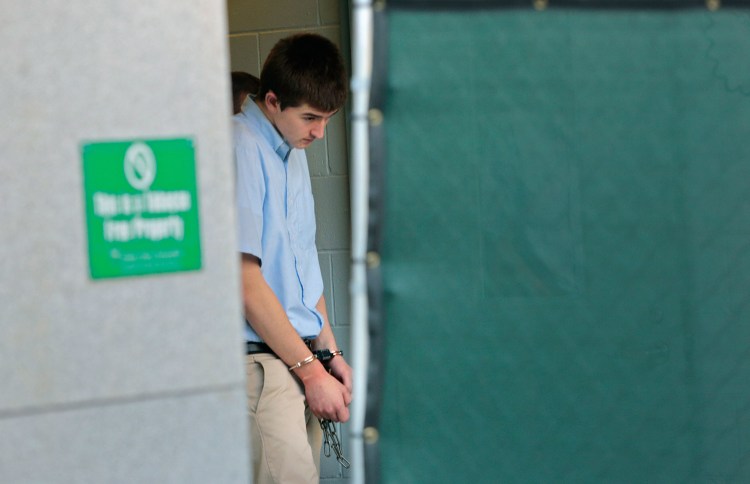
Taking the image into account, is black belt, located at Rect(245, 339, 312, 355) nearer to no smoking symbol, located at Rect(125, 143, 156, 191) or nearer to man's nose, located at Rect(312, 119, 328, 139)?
man's nose, located at Rect(312, 119, 328, 139)

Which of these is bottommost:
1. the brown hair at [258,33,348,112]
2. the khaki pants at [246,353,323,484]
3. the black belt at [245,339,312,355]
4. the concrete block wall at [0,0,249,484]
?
the khaki pants at [246,353,323,484]

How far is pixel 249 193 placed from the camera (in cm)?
294

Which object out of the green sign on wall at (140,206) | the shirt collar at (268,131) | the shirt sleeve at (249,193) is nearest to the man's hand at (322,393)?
the shirt sleeve at (249,193)

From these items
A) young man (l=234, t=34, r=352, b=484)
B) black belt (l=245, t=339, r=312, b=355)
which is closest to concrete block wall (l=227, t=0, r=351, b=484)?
young man (l=234, t=34, r=352, b=484)

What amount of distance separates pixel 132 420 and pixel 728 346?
1.23 metres

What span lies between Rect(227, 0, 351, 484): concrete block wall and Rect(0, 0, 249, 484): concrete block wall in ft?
8.51

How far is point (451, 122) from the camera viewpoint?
2117 mm

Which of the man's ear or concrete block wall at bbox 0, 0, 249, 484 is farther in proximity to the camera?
the man's ear

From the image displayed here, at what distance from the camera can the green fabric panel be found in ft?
6.94

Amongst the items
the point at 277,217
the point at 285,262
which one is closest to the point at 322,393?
the point at 285,262

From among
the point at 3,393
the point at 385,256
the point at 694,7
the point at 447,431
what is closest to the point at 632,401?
the point at 447,431

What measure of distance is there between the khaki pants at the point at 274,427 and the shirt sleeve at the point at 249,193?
0.32m

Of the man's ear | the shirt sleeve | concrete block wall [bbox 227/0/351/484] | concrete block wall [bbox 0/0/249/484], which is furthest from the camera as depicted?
concrete block wall [bbox 227/0/351/484]

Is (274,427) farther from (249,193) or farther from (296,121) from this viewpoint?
(296,121)
